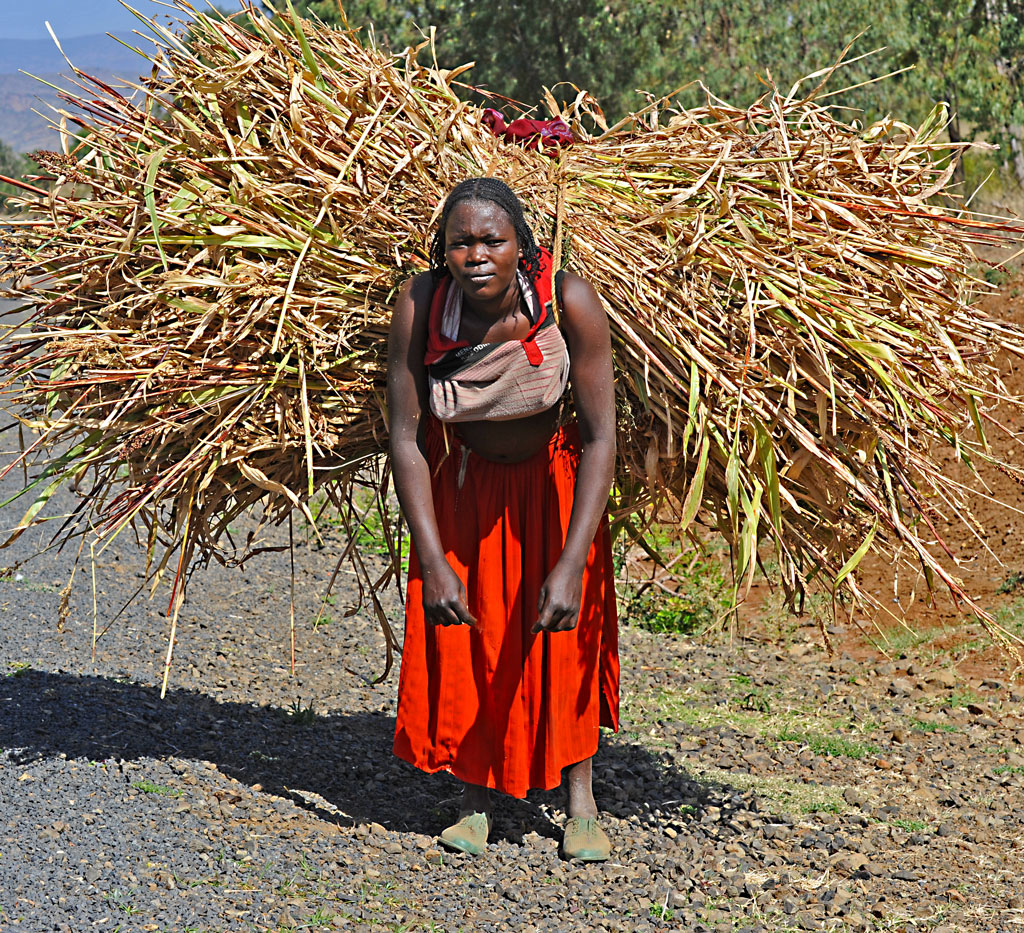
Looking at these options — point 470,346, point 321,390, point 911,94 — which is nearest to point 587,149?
point 470,346

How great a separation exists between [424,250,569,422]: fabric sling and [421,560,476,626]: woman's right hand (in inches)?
14.3

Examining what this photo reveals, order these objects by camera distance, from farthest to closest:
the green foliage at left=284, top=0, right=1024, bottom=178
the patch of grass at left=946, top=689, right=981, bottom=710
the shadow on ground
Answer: the green foliage at left=284, top=0, right=1024, bottom=178
the patch of grass at left=946, top=689, right=981, bottom=710
the shadow on ground

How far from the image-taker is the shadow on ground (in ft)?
10.9

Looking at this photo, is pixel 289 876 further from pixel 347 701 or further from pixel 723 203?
pixel 723 203

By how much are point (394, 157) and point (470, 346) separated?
56cm

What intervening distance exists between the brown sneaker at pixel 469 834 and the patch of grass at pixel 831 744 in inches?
61.1

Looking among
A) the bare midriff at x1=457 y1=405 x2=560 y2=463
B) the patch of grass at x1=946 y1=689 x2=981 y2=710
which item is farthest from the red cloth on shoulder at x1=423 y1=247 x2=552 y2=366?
the patch of grass at x1=946 y1=689 x2=981 y2=710

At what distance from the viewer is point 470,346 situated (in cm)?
272

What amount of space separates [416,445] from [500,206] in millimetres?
597

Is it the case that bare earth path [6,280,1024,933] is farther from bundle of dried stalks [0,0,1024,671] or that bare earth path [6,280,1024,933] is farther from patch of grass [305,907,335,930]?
bundle of dried stalks [0,0,1024,671]

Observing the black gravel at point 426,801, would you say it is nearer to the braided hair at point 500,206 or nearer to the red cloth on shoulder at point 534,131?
the braided hair at point 500,206

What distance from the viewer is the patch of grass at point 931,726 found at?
437 cm

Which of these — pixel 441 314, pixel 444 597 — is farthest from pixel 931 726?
pixel 441 314

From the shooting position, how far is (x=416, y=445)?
2.79 m
